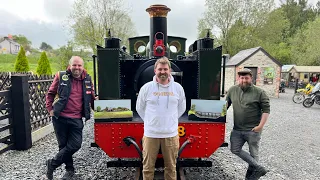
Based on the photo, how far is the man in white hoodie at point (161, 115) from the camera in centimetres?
227

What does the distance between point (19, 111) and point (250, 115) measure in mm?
4137

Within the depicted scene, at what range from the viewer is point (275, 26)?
25016 mm

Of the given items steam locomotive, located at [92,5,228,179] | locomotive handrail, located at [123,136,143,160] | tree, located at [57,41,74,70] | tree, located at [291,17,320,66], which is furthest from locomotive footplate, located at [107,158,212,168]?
tree, located at [291,17,320,66]

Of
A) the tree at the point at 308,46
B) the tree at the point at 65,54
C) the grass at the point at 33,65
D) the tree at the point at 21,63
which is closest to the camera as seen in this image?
the tree at the point at 21,63

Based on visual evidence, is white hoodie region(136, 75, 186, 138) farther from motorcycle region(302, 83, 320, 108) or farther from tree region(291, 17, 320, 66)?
tree region(291, 17, 320, 66)

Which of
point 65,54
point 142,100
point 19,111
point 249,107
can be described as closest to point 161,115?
point 142,100

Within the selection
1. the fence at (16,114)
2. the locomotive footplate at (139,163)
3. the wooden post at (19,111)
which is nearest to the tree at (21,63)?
the fence at (16,114)

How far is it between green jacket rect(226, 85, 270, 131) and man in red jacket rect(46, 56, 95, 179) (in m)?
2.01

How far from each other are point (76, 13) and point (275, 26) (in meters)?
21.0

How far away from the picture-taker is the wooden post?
14.1 feet

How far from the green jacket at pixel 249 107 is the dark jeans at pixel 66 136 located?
2.14 metres

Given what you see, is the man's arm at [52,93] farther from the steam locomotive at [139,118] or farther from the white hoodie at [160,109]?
the white hoodie at [160,109]

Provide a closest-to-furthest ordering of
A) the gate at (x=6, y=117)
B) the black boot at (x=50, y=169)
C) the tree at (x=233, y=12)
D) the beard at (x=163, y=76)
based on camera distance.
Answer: the beard at (x=163, y=76)
the black boot at (x=50, y=169)
the gate at (x=6, y=117)
the tree at (x=233, y=12)

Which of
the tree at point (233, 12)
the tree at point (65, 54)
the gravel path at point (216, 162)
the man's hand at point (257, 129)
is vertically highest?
the tree at point (233, 12)
